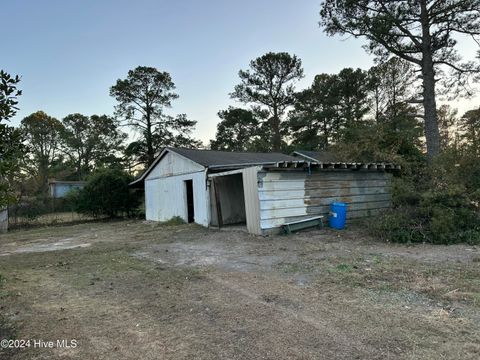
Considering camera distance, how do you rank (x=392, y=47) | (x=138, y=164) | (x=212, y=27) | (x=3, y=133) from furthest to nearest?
(x=138, y=164)
(x=392, y=47)
(x=212, y=27)
(x=3, y=133)

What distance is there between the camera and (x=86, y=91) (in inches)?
620

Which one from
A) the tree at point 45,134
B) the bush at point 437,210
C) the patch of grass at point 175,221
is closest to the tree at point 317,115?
the patch of grass at point 175,221

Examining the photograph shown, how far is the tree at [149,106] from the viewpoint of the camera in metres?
27.1

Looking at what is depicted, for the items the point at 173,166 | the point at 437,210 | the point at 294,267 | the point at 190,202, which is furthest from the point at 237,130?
the point at 294,267

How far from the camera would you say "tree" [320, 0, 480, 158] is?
12055 mm

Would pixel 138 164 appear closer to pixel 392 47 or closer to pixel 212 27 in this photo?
pixel 212 27

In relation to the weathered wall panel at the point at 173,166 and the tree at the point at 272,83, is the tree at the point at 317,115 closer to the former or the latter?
the tree at the point at 272,83

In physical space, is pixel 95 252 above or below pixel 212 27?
below

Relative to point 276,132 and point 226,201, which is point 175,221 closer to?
point 226,201

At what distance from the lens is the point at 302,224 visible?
378 inches

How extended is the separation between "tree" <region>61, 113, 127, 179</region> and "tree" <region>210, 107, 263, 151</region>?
1084 cm

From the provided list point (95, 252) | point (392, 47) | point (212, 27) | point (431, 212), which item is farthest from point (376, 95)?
point (95, 252)

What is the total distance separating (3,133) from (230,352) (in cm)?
275

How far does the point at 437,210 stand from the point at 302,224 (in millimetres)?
3457
